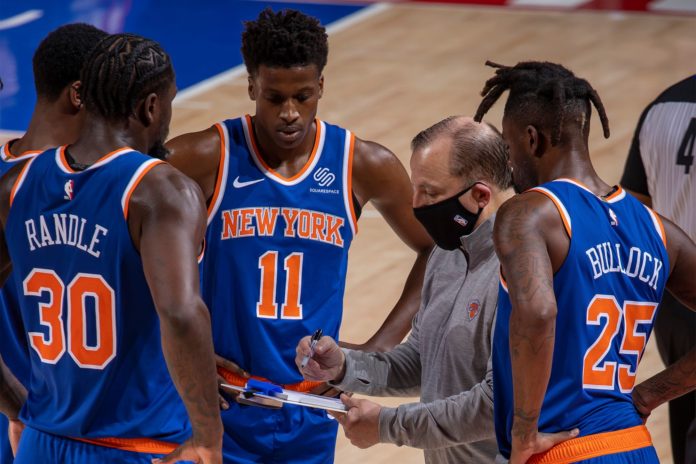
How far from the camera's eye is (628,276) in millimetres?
3289

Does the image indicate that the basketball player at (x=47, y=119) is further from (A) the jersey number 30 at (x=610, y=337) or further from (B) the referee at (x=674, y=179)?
(B) the referee at (x=674, y=179)

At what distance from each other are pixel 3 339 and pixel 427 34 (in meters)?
8.58

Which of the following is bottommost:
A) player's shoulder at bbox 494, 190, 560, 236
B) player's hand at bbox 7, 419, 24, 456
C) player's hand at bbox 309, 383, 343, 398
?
player's hand at bbox 309, 383, 343, 398

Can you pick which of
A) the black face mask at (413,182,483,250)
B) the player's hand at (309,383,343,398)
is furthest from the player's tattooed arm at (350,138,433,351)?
the black face mask at (413,182,483,250)

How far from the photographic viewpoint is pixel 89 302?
3246 millimetres

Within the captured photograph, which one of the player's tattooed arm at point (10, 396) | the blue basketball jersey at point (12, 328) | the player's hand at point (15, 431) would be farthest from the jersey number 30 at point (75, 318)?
the blue basketball jersey at point (12, 328)

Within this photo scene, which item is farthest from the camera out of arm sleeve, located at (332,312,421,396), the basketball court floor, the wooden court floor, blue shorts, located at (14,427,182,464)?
the basketball court floor

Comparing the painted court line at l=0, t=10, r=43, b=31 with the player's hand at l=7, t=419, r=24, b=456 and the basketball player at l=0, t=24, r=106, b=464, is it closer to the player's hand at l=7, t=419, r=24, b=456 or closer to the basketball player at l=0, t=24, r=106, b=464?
the basketball player at l=0, t=24, r=106, b=464

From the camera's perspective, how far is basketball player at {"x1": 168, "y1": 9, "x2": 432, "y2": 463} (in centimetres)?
402

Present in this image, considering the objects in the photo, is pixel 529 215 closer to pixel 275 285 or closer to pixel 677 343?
pixel 275 285

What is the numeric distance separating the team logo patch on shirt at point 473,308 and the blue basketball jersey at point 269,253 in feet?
2.23

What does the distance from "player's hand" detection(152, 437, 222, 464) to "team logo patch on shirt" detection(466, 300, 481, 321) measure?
32.5 inches

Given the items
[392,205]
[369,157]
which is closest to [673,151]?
[392,205]

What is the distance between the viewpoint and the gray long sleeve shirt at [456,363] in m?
3.52
